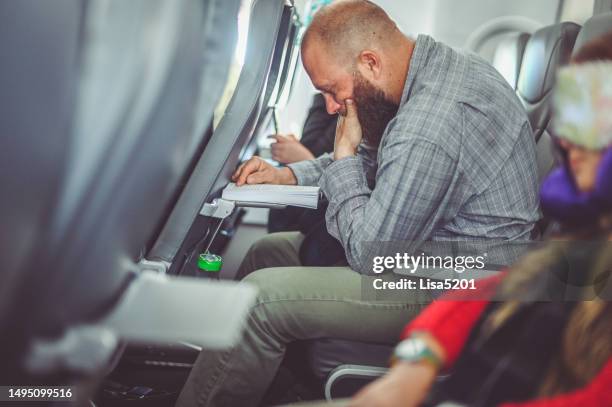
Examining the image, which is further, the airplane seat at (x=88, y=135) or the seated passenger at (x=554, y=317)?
the seated passenger at (x=554, y=317)

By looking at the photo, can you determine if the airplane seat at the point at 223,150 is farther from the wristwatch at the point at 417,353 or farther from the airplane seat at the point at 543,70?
the airplane seat at the point at 543,70

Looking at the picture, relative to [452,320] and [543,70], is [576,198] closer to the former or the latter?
[452,320]

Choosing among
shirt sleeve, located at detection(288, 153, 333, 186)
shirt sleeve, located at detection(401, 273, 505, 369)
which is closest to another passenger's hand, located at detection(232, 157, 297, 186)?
shirt sleeve, located at detection(288, 153, 333, 186)

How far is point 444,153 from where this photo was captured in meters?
1.33

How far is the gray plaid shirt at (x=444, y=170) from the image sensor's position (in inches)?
52.2

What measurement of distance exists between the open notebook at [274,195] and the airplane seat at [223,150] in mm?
44

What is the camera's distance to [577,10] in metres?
3.77

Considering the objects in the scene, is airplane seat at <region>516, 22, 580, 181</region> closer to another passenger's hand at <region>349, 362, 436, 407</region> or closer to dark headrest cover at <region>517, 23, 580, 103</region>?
dark headrest cover at <region>517, 23, 580, 103</region>

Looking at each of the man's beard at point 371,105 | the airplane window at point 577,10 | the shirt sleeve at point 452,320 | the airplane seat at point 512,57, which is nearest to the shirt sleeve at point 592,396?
the shirt sleeve at point 452,320

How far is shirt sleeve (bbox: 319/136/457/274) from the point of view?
1.32 m

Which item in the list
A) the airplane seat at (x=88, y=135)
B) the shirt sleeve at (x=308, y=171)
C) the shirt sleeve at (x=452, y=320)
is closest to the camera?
the airplane seat at (x=88, y=135)

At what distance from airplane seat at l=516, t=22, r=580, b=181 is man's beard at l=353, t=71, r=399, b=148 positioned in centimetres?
68

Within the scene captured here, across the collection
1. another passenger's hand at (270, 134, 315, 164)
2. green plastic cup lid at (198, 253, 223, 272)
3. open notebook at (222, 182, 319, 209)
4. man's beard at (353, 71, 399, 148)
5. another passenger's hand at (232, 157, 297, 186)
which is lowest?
green plastic cup lid at (198, 253, 223, 272)

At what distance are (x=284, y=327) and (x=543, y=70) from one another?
144 cm
